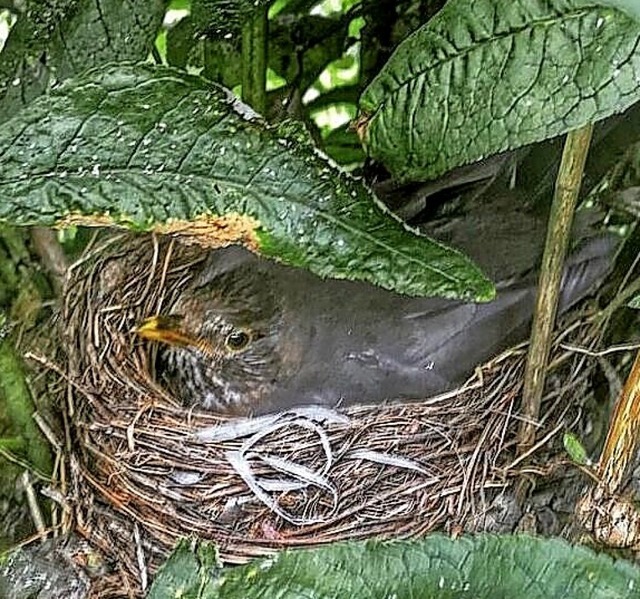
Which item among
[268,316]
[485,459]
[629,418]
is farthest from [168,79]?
[268,316]

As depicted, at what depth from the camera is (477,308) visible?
1.08 metres

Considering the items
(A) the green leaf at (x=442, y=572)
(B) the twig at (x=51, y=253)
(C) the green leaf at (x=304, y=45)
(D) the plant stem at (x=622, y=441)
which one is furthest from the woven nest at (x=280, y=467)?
(A) the green leaf at (x=442, y=572)

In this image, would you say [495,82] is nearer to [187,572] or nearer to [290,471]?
[187,572]

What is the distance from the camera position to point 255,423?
110 centimetres

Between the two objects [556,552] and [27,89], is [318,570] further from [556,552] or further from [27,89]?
[27,89]

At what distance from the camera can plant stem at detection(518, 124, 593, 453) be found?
2.38 feet

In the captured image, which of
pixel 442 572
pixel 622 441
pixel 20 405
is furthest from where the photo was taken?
pixel 20 405

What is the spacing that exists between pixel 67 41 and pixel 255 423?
420 mm

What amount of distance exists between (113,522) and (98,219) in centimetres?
47

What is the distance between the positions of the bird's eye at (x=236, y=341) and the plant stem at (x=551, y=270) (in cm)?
38

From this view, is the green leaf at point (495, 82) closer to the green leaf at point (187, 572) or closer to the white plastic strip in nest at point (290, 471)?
the green leaf at point (187, 572)

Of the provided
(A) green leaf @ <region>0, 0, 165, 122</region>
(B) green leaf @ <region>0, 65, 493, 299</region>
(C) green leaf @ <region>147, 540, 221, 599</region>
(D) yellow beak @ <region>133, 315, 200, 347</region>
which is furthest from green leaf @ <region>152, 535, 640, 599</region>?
(D) yellow beak @ <region>133, 315, 200, 347</region>

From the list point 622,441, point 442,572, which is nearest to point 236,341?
point 622,441

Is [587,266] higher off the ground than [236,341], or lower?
higher
